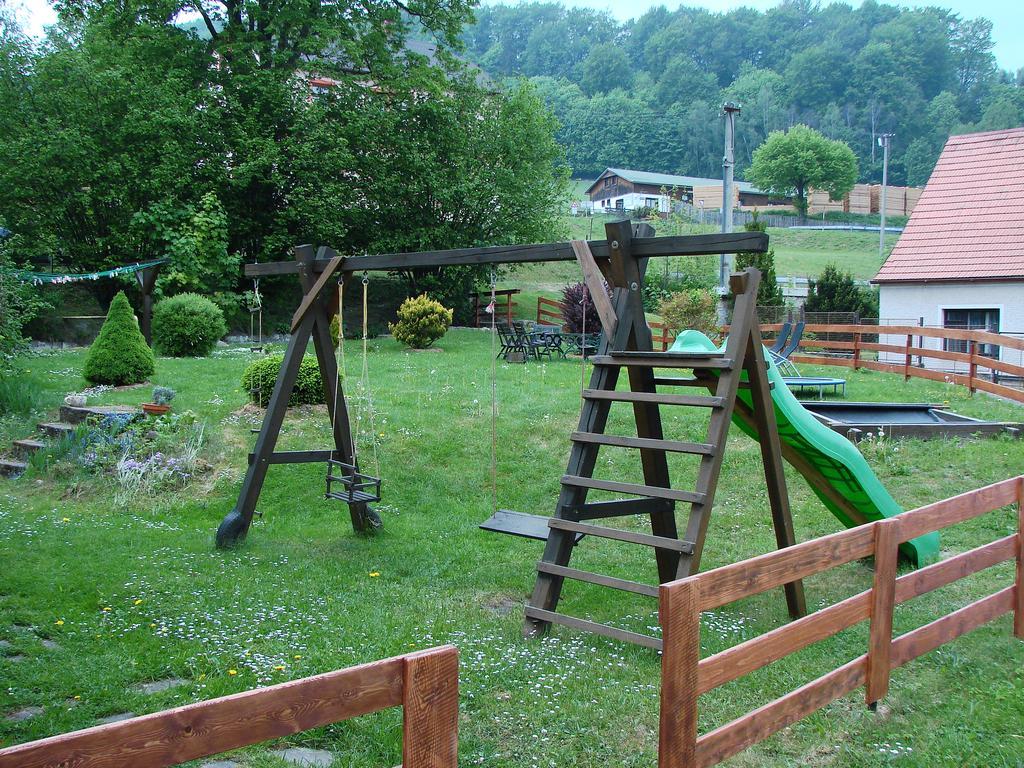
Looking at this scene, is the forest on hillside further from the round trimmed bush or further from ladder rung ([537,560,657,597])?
ladder rung ([537,560,657,597])

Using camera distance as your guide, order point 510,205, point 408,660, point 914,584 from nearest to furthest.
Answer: point 408,660 → point 914,584 → point 510,205

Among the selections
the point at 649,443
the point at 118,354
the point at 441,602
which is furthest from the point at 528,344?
the point at 649,443

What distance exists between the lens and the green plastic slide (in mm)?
6578

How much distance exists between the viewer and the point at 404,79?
88.3 ft

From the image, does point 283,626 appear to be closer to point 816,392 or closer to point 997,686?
point 997,686

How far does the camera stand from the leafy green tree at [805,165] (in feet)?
253

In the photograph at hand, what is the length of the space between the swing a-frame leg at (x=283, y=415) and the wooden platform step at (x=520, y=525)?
1.52 m

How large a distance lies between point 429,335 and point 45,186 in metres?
10.8

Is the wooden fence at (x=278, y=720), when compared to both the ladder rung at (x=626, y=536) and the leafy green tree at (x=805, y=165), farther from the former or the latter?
the leafy green tree at (x=805, y=165)

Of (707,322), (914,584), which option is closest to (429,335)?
(707,322)

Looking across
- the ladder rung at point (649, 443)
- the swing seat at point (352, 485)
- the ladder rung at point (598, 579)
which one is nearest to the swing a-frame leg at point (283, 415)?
the swing seat at point (352, 485)

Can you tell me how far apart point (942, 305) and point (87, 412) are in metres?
20.5

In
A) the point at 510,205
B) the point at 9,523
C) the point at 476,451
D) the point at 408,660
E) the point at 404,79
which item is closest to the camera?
the point at 408,660

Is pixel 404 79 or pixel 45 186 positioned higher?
pixel 404 79
